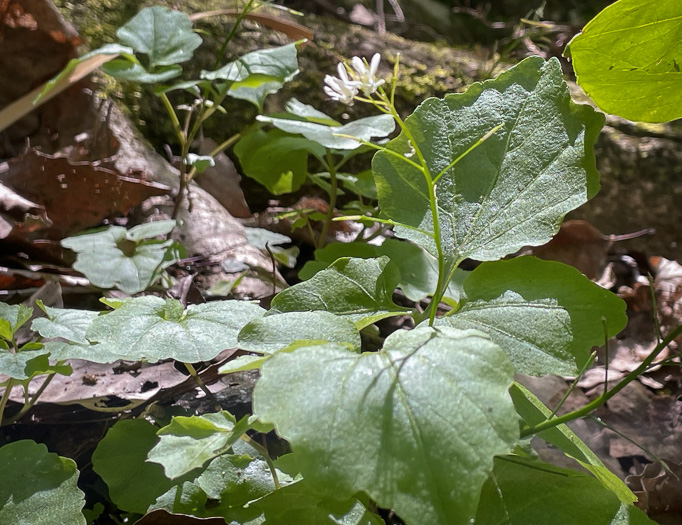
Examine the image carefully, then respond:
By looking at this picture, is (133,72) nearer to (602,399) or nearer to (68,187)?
(68,187)

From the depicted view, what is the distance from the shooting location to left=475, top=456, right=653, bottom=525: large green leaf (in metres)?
0.61

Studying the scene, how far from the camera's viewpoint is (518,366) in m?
0.63

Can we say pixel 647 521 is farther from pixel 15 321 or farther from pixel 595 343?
pixel 15 321

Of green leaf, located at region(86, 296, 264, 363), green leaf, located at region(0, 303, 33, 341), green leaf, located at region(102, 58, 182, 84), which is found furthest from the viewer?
green leaf, located at region(102, 58, 182, 84)

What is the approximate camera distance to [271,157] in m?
1.37

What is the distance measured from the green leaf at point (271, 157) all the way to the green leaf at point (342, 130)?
0.12 m

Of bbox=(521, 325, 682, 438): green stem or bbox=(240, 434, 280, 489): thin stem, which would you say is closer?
bbox=(521, 325, 682, 438): green stem

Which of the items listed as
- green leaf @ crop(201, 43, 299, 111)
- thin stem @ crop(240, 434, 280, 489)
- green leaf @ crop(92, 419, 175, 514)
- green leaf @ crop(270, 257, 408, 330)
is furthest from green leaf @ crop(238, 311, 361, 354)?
green leaf @ crop(201, 43, 299, 111)

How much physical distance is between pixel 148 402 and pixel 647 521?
0.74 meters

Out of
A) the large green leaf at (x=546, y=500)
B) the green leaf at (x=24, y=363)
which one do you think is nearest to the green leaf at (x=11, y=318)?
the green leaf at (x=24, y=363)

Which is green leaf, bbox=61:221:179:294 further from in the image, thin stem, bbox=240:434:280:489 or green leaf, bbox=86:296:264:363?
thin stem, bbox=240:434:280:489

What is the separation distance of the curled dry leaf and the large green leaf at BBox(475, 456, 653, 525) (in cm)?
118

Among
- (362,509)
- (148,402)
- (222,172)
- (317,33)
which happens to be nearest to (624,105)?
(362,509)

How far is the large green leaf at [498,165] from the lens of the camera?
716 millimetres
